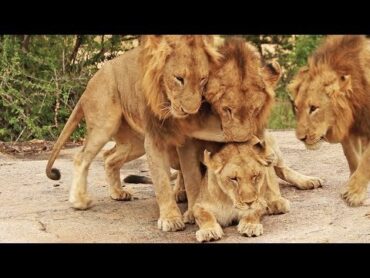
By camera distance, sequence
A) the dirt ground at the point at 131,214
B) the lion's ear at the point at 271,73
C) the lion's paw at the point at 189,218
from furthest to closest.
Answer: the lion's paw at the point at 189,218
the lion's ear at the point at 271,73
the dirt ground at the point at 131,214

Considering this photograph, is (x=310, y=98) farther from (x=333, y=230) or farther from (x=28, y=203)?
(x=28, y=203)

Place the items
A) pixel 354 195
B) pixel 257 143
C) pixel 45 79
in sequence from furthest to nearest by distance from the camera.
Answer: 1. pixel 45 79
2. pixel 354 195
3. pixel 257 143

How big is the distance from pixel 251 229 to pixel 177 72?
96 centimetres

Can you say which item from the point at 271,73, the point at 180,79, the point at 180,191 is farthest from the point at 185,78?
the point at 180,191

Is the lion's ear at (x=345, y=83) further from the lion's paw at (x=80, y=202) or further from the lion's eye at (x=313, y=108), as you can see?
the lion's paw at (x=80, y=202)

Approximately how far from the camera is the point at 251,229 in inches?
160

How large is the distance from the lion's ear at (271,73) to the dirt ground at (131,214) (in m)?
0.83

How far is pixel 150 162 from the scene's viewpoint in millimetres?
4445

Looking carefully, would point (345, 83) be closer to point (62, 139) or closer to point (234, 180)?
point (234, 180)

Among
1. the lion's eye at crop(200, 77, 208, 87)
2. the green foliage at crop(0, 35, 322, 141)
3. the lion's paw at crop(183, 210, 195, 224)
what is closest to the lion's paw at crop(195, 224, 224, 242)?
the lion's paw at crop(183, 210, 195, 224)

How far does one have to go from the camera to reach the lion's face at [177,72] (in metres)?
4.00

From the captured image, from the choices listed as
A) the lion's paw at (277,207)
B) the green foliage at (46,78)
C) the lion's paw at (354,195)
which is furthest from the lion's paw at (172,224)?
the green foliage at (46,78)

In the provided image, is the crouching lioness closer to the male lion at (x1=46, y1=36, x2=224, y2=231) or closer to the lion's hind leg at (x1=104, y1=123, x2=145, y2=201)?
the male lion at (x1=46, y1=36, x2=224, y2=231)

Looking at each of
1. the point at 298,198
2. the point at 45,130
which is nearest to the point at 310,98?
the point at 298,198
